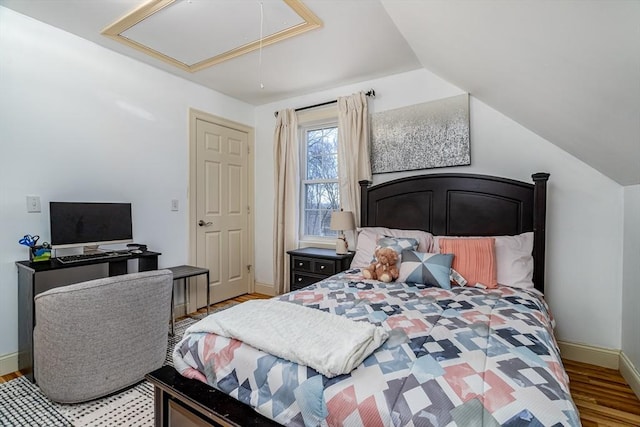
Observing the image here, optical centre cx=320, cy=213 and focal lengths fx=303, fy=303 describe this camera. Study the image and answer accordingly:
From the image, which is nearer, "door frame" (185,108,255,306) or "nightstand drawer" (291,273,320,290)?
"nightstand drawer" (291,273,320,290)

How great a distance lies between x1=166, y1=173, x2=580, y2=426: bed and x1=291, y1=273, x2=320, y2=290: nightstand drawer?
998mm

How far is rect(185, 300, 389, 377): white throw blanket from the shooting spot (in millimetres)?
1063

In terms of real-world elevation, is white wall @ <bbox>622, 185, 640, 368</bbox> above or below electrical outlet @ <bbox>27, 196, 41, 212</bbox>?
below

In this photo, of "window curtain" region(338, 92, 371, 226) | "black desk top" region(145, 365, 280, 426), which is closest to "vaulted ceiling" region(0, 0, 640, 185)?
"window curtain" region(338, 92, 371, 226)

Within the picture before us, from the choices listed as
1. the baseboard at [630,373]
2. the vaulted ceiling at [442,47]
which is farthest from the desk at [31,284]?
the baseboard at [630,373]

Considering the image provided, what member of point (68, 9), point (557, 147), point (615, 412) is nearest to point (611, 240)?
point (557, 147)

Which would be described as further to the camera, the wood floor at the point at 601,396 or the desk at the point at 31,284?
the desk at the point at 31,284

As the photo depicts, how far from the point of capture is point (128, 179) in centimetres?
295

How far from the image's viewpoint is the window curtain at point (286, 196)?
3.81 m

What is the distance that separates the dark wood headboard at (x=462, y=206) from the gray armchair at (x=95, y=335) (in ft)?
6.85

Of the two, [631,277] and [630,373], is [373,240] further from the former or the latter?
[630,373]

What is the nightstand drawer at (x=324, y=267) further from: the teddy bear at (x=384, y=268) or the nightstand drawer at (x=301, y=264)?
the teddy bear at (x=384, y=268)

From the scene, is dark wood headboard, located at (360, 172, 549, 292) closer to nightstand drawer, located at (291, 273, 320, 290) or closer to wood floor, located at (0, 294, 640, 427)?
wood floor, located at (0, 294, 640, 427)

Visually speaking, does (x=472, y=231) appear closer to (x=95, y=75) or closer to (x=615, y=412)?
(x=615, y=412)
